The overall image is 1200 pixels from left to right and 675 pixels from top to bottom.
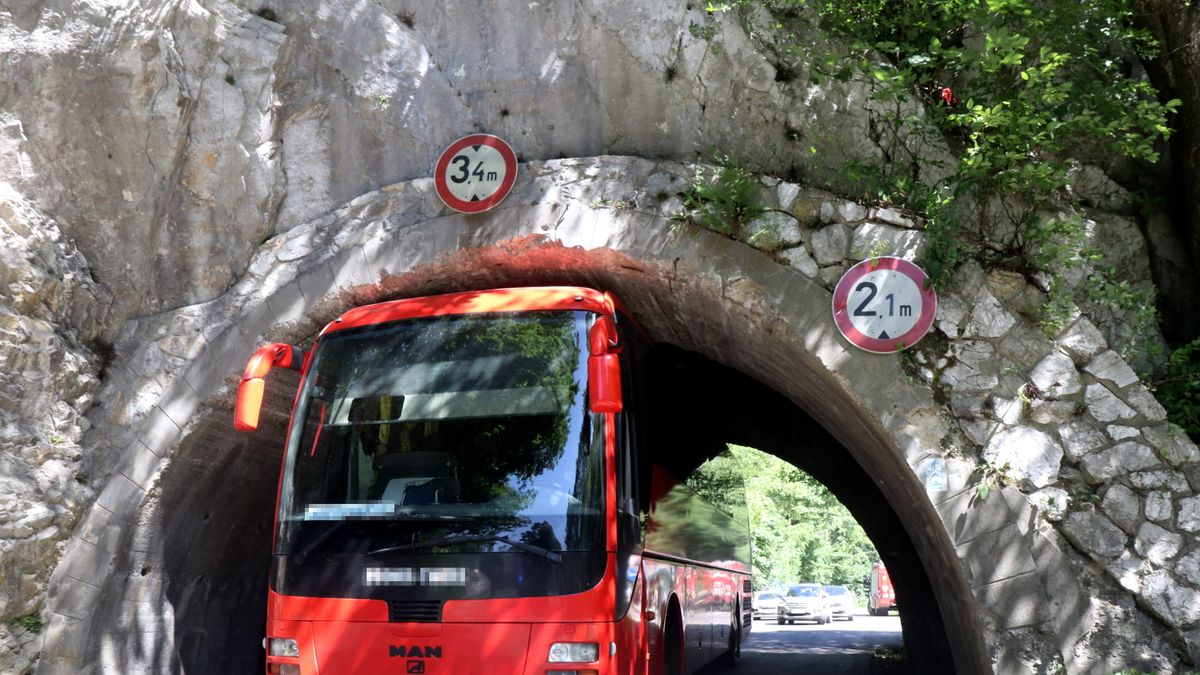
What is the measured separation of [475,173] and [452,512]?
2782 millimetres

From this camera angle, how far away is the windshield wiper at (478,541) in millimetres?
4797

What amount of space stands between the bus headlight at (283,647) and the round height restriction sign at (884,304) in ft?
11.5

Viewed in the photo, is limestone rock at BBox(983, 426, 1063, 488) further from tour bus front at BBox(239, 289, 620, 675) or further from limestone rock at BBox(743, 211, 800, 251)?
tour bus front at BBox(239, 289, 620, 675)

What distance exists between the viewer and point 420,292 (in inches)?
279

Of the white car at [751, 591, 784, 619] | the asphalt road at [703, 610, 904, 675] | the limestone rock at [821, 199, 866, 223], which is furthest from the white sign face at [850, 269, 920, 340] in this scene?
the white car at [751, 591, 784, 619]

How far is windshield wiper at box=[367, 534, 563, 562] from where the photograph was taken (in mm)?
4797

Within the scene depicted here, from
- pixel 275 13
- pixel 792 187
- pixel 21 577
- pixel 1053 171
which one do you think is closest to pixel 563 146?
pixel 792 187

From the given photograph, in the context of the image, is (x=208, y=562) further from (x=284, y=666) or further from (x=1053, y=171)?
(x=1053, y=171)

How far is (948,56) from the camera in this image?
573 centimetres

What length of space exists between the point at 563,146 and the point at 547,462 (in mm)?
2813

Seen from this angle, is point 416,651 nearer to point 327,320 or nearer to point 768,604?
point 327,320

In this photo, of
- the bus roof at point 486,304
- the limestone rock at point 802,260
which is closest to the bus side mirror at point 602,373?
the bus roof at point 486,304

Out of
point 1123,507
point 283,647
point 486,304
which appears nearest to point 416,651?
point 283,647

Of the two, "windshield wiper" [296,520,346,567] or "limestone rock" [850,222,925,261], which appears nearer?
"windshield wiper" [296,520,346,567]
